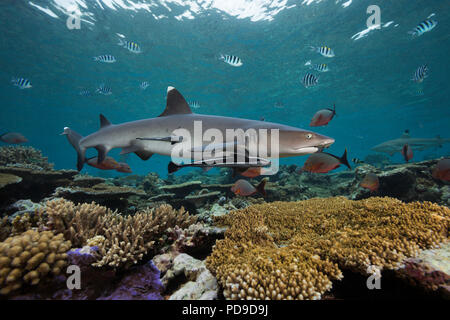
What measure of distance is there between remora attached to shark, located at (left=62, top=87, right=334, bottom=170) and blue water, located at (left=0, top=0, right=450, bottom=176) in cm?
1827

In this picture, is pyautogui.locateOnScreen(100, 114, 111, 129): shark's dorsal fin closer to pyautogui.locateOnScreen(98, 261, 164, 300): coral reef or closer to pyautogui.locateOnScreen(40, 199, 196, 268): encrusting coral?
pyautogui.locateOnScreen(40, 199, 196, 268): encrusting coral

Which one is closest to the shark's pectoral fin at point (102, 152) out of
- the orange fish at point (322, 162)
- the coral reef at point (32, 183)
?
the coral reef at point (32, 183)

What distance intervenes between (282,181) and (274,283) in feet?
35.0

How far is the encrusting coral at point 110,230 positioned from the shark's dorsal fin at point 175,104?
2183 millimetres

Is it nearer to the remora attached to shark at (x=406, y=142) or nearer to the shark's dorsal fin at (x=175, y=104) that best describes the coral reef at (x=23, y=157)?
the shark's dorsal fin at (x=175, y=104)

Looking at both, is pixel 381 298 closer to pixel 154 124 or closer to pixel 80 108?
pixel 154 124

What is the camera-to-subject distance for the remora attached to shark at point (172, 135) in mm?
2631

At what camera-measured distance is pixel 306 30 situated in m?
19.0

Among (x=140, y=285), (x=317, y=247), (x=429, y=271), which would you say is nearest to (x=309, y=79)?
(x=317, y=247)

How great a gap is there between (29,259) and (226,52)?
25.1 metres

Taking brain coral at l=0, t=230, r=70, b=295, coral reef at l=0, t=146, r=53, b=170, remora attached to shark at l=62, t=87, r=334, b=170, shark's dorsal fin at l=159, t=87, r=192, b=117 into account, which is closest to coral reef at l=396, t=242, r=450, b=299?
remora attached to shark at l=62, t=87, r=334, b=170

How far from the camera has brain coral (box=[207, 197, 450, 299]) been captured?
85.4 inches

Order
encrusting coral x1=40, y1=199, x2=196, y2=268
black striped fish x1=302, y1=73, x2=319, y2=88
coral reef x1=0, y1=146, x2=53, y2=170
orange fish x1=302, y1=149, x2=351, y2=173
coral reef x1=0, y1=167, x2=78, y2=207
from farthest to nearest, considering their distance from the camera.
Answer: coral reef x1=0, y1=146, x2=53, y2=170
black striped fish x1=302, y1=73, x2=319, y2=88
coral reef x1=0, y1=167, x2=78, y2=207
orange fish x1=302, y1=149, x2=351, y2=173
encrusting coral x1=40, y1=199, x2=196, y2=268
